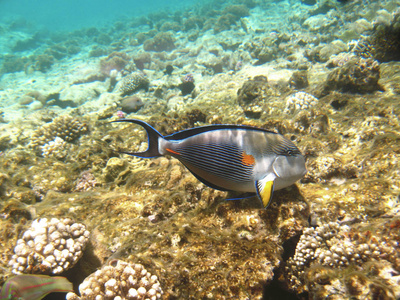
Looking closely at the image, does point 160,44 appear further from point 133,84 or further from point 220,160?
point 220,160

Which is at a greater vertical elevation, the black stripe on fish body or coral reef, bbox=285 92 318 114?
coral reef, bbox=285 92 318 114

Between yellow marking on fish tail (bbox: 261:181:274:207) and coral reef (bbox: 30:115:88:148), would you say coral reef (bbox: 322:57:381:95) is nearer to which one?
yellow marking on fish tail (bbox: 261:181:274:207)

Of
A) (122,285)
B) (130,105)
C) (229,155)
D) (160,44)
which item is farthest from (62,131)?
(160,44)

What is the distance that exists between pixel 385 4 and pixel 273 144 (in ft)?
62.0

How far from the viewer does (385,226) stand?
1915 millimetres

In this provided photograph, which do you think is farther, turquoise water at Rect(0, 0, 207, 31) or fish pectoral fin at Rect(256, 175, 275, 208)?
turquoise water at Rect(0, 0, 207, 31)

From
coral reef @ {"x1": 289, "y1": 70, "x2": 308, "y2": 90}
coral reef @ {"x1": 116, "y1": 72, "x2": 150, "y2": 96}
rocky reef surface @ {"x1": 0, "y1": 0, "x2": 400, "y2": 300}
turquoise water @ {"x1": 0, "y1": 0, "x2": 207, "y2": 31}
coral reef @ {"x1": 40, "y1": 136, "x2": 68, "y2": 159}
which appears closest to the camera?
rocky reef surface @ {"x1": 0, "y1": 0, "x2": 400, "y2": 300}

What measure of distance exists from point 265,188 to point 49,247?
8.44 feet

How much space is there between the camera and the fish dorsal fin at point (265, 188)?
1612 mm

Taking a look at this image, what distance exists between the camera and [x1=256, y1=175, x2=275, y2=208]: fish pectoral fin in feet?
5.29

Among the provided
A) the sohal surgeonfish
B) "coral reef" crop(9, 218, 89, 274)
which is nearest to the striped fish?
"coral reef" crop(9, 218, 89, 274)

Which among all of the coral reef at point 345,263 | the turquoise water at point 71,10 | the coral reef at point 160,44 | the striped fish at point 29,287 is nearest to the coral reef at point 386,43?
the coral reef at point 345,263

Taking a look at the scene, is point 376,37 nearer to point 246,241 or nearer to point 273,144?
point 273,144

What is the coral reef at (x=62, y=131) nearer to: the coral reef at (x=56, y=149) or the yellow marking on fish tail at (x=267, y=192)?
the coral reef at (x=56, y=149)
